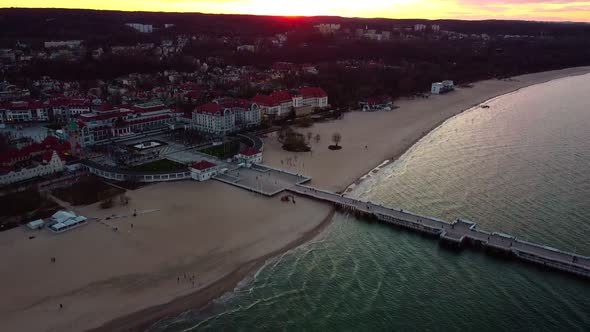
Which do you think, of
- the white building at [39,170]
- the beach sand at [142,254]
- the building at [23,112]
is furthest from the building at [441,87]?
the white building at [39,170]

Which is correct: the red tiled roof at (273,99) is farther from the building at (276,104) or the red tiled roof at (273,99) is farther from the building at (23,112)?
the building at (23,112)

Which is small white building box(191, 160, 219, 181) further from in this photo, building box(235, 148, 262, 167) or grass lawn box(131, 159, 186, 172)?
building box(235, 148, 262, 167)

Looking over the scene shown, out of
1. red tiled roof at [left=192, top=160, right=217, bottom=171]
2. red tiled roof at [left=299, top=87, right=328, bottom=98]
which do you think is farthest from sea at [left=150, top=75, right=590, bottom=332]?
red tiled roof at [left=299, top=87, right=328, bottom=98]

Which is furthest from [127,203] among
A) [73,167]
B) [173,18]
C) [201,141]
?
[173,18]

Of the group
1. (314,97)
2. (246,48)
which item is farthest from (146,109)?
(246,48)

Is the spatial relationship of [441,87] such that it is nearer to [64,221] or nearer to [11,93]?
[64,221]
